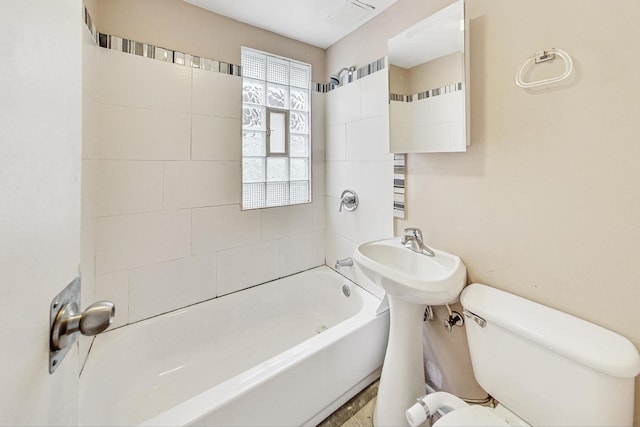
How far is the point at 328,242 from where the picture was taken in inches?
94.8

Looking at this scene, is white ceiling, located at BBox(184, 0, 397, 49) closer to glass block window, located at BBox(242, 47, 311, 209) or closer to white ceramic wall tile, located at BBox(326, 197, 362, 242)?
glass block window, located at BBox(242, 47, 311, 209)

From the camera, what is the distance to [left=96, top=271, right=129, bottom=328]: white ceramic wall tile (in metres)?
1.50

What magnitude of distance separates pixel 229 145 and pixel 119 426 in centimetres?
168

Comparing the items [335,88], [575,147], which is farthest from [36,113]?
[335,88]

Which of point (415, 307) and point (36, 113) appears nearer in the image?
point (36, 113)

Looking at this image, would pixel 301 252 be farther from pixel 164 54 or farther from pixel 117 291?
pixel 164 54

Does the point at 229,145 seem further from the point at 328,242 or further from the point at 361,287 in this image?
the point at 361,287

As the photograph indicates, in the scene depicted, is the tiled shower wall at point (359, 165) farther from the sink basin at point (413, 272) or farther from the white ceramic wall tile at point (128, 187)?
the white ceramic wall tile at point (128, 187)

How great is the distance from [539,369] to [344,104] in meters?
1.91

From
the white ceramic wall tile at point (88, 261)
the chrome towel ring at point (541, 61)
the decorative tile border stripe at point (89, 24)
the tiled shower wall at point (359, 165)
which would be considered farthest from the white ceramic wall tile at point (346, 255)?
the decorative tile border stripe at point (89, 24)

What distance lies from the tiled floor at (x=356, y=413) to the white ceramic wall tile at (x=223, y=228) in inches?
48.3

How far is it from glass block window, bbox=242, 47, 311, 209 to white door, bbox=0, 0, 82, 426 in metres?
1.45

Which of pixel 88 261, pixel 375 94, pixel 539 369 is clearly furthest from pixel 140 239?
pixel 539 369

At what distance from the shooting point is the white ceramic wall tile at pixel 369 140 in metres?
1.76
